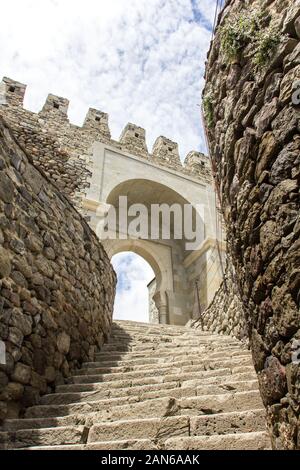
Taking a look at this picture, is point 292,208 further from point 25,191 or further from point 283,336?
point 25,191

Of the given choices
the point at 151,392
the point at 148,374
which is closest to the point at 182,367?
the point at 148,374

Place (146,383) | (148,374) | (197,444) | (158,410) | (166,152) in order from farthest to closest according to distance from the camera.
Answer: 1. (166,152)
2. (148,374)
3. (146,383)
4. (158,410)
5. (197,444)

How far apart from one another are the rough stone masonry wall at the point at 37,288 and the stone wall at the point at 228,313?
206cm

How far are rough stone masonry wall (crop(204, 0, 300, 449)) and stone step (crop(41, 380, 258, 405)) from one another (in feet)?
2.92

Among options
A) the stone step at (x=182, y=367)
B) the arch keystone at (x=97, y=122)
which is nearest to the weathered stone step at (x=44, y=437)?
the stone step at (x=182, y=367)

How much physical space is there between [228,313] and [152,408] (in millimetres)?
3706

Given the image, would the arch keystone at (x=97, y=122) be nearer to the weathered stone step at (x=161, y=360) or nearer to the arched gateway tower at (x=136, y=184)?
the arched gateway tower at (x=136, y=184)

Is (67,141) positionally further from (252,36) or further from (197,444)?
(197,444)

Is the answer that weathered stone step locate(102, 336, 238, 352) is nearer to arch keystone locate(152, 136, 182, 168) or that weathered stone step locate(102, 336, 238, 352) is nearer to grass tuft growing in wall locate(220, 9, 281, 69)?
grass tuft growing in wall locate(220, 9, 281, 69)

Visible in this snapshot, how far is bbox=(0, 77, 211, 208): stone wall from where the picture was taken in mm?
9891

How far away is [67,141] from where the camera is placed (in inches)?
421

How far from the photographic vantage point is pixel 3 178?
3414 mm

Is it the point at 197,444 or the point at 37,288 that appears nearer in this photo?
the point at 197,444

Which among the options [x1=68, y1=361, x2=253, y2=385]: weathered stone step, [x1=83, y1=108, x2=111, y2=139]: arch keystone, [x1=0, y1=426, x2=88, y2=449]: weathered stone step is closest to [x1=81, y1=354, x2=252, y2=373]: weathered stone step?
[x1=68, y1=361, x2=253, y2=385]: weathered stone step
